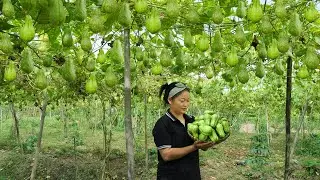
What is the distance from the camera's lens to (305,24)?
11.0 ft

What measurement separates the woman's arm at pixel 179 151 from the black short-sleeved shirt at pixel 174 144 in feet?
0.21

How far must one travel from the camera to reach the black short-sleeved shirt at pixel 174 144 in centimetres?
341

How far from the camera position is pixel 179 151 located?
327 centimetres

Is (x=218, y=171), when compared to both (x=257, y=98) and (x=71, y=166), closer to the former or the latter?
(x=71, y=166)

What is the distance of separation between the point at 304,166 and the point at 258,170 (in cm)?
105

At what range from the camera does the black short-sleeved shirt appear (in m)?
3.41

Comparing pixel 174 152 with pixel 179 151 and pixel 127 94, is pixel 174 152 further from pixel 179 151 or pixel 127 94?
pixel 127 94

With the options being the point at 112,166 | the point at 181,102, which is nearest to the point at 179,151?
the point at 181,102

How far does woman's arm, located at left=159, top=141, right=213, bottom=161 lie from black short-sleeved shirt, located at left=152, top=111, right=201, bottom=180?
6 centimetres

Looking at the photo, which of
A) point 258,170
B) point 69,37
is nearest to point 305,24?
point 69,37

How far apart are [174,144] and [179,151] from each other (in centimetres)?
19

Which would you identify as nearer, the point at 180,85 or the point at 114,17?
the point at 114,17

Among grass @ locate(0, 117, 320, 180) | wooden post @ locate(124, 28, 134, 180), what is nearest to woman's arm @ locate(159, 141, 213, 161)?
wooden post @ locate(124, 28, 134, 180)

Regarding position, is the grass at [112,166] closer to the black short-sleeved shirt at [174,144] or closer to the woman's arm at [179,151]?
the black short-sleeved shirt at [174,144]
